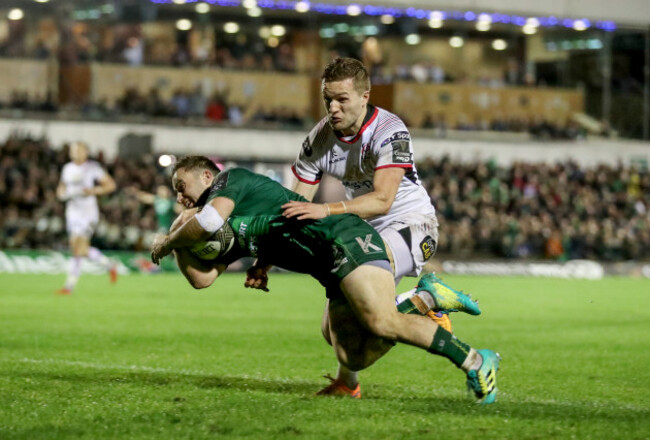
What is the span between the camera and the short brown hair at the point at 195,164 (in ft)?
24.8

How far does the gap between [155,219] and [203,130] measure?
7587mm

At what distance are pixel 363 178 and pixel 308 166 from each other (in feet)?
1.52

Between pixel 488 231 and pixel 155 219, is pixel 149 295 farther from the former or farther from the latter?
pixel 488 231

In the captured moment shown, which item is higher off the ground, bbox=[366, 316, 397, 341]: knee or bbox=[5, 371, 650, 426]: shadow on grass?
bbox=[366, 316, 397, 341]: knee

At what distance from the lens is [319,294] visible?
21688mm

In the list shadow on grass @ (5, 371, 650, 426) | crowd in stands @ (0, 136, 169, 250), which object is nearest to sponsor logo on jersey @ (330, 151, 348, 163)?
shadow on grass @ (5, 371, 650, 426)

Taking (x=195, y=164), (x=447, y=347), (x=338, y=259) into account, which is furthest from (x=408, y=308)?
(x=195, y=164)

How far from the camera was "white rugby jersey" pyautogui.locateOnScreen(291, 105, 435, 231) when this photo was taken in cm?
764

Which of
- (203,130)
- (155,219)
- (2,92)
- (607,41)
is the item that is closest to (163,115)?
(203,130)

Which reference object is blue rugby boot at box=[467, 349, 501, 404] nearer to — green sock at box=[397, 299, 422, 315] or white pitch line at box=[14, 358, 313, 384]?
green sock at box=[397, 299, 422, 315]

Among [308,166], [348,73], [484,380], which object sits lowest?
[484,380]

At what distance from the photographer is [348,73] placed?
7.53 m

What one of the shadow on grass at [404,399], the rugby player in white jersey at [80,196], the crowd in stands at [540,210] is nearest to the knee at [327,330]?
the shadow on grass at [404,399]

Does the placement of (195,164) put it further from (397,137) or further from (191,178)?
(397,137)
